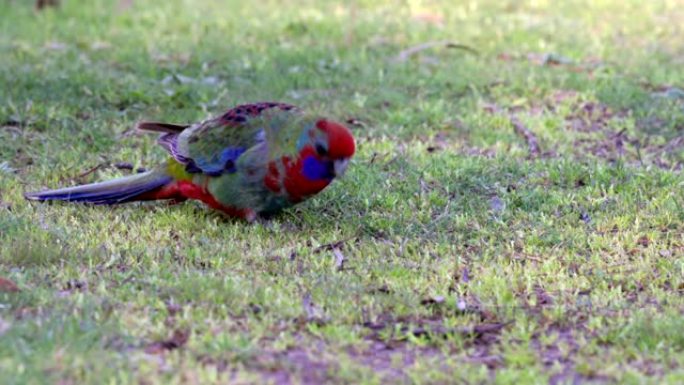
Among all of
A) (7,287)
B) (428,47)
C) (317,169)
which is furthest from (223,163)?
(428,47)

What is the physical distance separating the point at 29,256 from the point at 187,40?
5.06 meters

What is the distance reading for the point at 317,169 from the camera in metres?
5.37

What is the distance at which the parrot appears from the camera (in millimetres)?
5375

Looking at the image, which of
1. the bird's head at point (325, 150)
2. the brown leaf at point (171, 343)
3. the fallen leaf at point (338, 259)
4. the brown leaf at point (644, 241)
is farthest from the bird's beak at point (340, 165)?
the brown leaf at point (644, 241)

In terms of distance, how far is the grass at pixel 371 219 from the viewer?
165 inches

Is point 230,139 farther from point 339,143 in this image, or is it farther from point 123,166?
point 123,166

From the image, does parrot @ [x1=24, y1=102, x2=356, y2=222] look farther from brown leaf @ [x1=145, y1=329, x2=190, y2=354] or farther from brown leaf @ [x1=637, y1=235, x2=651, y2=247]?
brown leaf @ [x1=637, y1=235, x2=651, y2=247]

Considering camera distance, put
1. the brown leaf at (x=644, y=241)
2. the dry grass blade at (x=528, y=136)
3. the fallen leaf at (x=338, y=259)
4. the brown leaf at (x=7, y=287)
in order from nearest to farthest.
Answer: the brown leaf at (x=7, y=287) < the fallen leaf at (x=338, y=259) < the brown leaf at (x=644, y=241) < the dry grass blade at (x=528, y=136)

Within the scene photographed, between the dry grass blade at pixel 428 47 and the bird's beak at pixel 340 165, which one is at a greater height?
the bird's beak at pixel 340 165

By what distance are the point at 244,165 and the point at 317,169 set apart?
0.45 meters

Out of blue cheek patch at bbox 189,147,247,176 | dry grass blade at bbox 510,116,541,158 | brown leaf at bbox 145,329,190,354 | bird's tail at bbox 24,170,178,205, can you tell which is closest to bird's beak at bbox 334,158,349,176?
blue cheek patch at bbox 189,147,247,176

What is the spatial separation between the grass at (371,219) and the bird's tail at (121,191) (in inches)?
3.7

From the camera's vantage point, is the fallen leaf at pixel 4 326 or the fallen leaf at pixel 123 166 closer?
the fallen leaf at pixel 4 326

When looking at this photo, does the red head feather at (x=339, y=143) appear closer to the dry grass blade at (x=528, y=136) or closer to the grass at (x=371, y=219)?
the grass at (x=371, y=219)
